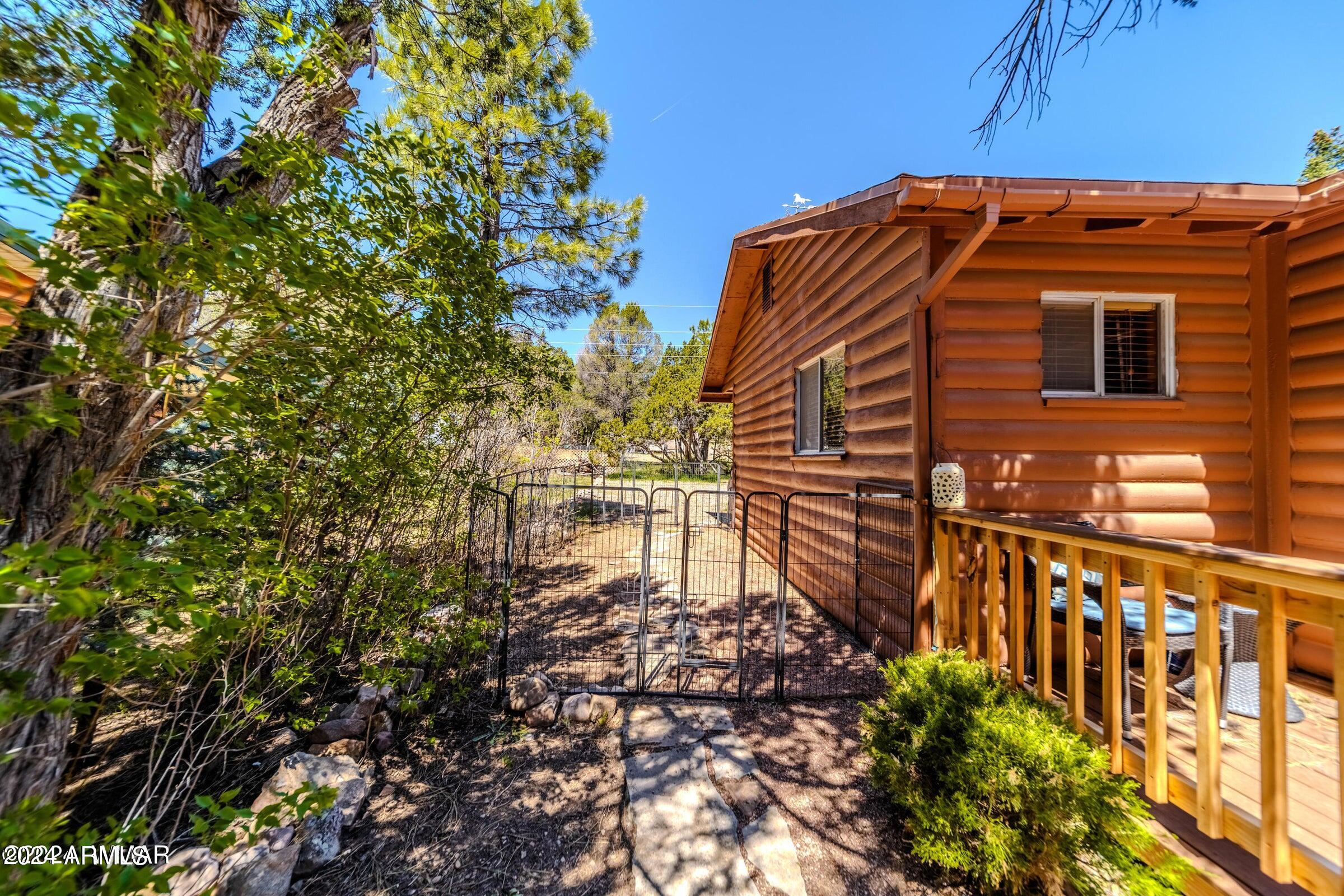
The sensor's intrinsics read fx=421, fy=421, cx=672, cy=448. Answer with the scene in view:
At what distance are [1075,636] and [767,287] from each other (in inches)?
231

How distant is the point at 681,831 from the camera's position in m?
1.95

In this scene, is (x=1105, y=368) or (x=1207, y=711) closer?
(x=1207, y=711)

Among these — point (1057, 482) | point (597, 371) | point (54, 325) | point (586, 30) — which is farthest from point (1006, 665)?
point (597, 371)

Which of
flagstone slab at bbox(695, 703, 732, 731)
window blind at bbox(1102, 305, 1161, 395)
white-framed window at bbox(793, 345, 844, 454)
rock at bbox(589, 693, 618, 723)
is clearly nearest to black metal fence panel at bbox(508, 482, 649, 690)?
rock at bbox(589, 693, 618, 723)

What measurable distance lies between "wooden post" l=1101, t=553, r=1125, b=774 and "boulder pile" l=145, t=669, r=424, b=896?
9.75 feet

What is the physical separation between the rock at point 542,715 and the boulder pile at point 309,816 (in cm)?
75

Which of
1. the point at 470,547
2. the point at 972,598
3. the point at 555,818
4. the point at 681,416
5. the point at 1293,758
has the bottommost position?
the point at 555,818

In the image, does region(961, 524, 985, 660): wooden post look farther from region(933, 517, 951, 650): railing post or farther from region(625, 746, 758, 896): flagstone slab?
region(625, 746, 758, 896): flagstone slab

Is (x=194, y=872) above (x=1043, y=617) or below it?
below

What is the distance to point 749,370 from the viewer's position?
311 inches

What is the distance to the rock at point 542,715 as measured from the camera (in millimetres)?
2711

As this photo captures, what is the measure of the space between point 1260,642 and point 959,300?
7.83 ft

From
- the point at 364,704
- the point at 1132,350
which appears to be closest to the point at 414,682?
the point at 364,704

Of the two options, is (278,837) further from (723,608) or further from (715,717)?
(723,608)
